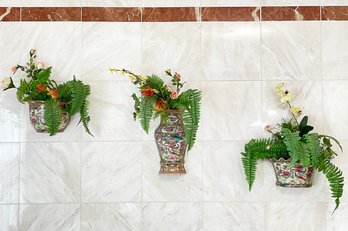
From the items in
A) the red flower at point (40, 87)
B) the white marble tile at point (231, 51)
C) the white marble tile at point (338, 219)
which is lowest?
the white marble tile at point (338, 219)

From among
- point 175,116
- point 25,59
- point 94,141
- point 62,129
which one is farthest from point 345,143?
point 25,59

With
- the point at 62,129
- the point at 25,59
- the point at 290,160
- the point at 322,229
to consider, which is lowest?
Answer: the point at 322,229

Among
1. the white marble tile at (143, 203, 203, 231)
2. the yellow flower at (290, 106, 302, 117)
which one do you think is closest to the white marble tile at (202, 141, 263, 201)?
the white marble tile at (143, 203, 203, 231)

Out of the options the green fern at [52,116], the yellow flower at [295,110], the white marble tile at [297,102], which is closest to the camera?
the green fern at [52,116]

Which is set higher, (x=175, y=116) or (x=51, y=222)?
(x=175, y=116)

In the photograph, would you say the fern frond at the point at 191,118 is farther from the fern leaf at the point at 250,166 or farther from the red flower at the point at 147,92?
the fern leaf at the point at 250,166

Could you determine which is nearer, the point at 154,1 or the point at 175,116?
the point at 175,116

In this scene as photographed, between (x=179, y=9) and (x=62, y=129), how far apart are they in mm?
1127

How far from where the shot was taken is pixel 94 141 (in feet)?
9.22

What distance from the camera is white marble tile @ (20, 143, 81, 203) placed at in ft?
9.10

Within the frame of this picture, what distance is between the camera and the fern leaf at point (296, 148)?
246 cm

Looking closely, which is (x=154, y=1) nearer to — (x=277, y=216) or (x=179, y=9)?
(x=179, y=9)

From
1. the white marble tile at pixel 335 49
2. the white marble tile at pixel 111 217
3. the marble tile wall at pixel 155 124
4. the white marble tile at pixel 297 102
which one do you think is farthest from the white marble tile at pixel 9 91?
Answer: the white marble tile at pixel 335 49

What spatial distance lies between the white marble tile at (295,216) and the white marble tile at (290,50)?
0.85 meters
